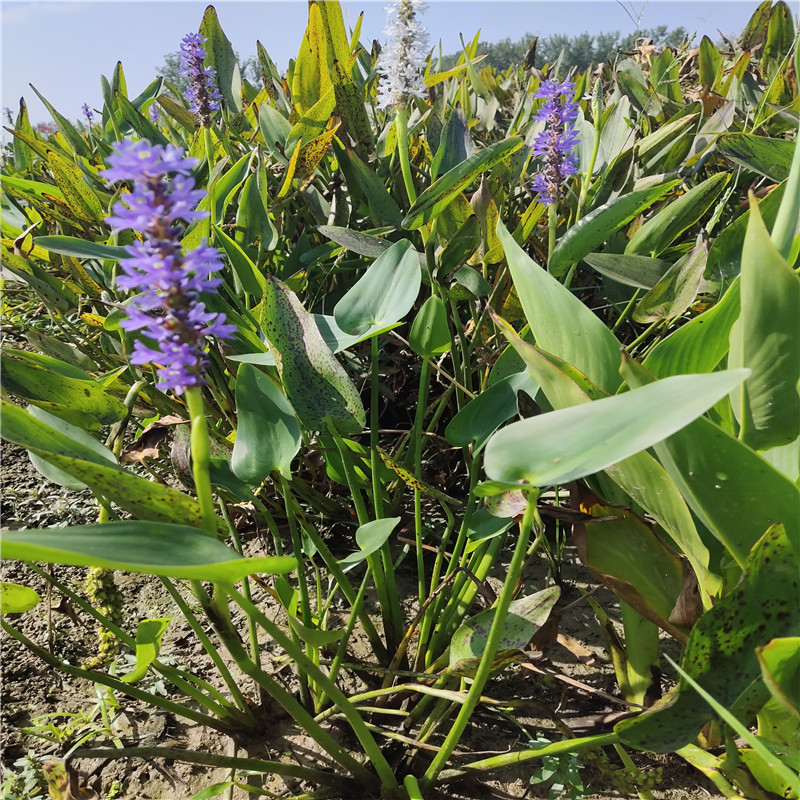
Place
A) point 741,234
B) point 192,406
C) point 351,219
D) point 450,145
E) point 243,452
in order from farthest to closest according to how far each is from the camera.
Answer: point 351,219
point 450,145
point 741,234
point 243,452
point 192,406

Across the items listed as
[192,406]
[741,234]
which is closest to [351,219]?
[741,234]

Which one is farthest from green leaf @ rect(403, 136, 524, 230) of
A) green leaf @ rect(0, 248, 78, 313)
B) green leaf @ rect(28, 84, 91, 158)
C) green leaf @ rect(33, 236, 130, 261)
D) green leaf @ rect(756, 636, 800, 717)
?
green leaf @ rect(28, 84, 91, 158)

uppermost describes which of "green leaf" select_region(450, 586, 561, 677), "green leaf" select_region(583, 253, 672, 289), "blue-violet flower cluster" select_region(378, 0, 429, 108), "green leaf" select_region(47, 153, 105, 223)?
"blue-violet flower cluster" select_region(378, 0, 429, 108)

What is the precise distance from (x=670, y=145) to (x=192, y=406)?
1099 mm

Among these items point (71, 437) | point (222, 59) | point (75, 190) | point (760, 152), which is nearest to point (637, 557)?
point (71, 437)

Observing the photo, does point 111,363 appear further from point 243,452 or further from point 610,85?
point 610,85

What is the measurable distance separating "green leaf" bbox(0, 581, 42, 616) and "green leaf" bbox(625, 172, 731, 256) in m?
0.96

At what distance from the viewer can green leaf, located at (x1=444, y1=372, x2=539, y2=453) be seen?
2.37 ft

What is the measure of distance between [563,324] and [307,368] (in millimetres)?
282

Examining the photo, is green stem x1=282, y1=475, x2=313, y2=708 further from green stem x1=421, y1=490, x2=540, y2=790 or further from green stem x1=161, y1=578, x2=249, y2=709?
green stem x1=421, y1=490, x2=540, y2=790

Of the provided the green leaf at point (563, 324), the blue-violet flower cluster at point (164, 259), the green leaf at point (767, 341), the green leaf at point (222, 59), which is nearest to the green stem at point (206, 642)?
the blue-violet flower cluster at point (164, 259)

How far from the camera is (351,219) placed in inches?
52.3

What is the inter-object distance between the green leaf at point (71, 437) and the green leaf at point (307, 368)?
198mm

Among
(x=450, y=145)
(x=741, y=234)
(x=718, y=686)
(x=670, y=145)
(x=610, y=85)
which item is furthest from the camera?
(x=610, y=85)
